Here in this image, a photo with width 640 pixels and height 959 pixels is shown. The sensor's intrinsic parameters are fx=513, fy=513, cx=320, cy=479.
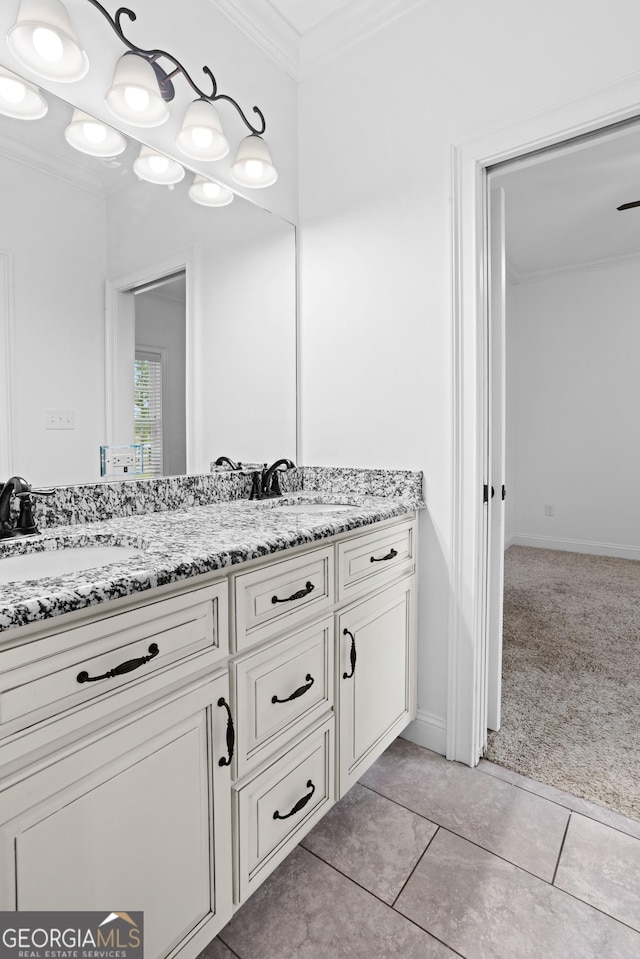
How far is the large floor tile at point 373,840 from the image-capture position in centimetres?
130

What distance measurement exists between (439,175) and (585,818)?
207 centimetres

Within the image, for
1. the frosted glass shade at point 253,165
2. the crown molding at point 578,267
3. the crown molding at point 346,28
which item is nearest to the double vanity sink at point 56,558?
A: the frosted glass shade at point 253,165

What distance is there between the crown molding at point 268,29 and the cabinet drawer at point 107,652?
2.05m

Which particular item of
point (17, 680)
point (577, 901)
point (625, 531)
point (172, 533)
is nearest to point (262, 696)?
point (172, 533)

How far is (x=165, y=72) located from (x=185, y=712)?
1850mm

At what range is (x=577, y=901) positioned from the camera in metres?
1.22

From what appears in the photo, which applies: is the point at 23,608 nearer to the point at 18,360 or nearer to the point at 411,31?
the point at 18,360

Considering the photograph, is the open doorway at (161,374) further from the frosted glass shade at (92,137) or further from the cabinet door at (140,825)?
the cabinet door at (140,825)

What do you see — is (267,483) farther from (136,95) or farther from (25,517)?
(136,95)

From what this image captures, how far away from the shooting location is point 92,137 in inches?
56.9

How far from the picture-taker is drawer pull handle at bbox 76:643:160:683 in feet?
2.58

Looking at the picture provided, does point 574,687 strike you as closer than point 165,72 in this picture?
No

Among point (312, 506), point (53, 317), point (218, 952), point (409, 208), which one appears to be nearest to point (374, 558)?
point (312, 506)

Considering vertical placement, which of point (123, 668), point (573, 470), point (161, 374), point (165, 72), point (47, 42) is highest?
point (165, 72)
